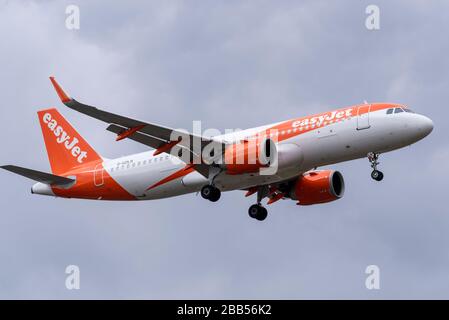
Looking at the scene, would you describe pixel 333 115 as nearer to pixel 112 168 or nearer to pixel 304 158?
pixel 304 158

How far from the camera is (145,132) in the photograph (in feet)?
177

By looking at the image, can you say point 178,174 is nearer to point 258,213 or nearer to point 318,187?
point 258,213

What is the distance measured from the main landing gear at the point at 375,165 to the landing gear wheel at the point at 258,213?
906 cm

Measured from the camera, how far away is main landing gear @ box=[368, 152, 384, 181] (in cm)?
5250

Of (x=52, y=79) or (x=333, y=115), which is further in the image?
(x=333, y=115)

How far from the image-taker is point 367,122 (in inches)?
2061

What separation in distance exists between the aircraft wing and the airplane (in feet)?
0.16

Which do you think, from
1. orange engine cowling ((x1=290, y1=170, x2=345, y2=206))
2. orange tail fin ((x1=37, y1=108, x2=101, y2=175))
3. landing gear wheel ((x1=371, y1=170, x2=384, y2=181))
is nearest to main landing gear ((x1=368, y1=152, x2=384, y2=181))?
landing gear wheel ((x1=371, y1=170, x2=384, y2=181))

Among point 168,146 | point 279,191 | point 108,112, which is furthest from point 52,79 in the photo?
point 279,191

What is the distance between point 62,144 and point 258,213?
12.5 metres

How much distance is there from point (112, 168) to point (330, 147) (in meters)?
13.4

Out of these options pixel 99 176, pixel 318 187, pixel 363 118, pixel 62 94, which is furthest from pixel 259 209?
pixel 62 94

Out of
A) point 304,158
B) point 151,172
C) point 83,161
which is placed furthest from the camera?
point 83,161

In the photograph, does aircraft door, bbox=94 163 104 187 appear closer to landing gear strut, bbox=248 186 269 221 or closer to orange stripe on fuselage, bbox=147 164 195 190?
orange stripe on fuselage, bbox=147 164 195 190
